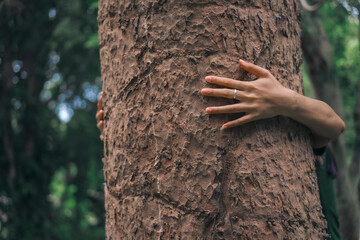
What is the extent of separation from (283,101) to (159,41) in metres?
0.62

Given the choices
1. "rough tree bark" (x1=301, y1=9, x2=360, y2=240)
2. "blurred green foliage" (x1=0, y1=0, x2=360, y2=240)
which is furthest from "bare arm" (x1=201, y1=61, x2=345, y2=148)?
"blurred green foliage" (x1=0, y1=0, x2=360, y2=240)

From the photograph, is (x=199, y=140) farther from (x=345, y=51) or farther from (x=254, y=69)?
(x=345, y=51)

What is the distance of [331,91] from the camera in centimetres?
485

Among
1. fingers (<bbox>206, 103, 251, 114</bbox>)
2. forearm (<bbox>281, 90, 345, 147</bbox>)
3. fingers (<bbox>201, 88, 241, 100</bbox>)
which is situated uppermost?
fingers (<bbox>201, 88, 241, 100</bbox>)

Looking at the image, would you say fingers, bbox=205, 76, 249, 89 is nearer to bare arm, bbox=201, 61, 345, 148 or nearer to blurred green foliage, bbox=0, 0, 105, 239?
bare arm, bbox=201, 61, 345, 148

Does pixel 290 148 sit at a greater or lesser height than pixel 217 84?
lesser

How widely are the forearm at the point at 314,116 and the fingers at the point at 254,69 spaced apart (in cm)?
14

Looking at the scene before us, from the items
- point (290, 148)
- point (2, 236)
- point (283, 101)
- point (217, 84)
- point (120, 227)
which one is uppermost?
point (217, 84)

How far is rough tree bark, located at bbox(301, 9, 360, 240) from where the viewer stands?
184 inches

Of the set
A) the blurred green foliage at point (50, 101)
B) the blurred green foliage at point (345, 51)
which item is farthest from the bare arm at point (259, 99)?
the blurred green foliage at point (50, 101)

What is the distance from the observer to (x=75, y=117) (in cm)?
982

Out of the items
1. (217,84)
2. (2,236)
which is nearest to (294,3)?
(217,84)

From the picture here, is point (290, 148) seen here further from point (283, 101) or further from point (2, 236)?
point (2, 236)

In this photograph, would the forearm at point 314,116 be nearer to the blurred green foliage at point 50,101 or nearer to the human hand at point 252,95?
the human hand at point 252,95
